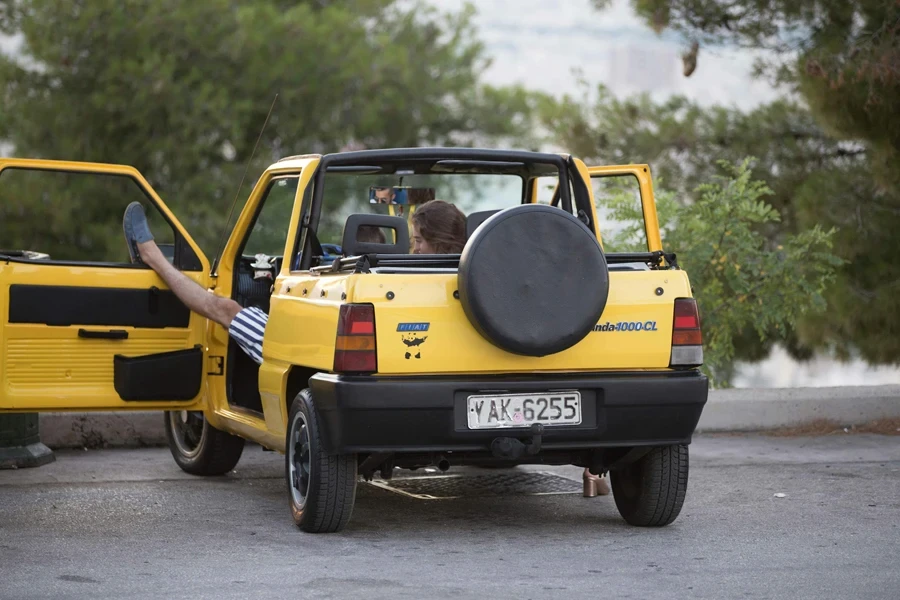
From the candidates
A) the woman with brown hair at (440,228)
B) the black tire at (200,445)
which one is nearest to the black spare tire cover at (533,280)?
the woman with brown hair at (440,228)

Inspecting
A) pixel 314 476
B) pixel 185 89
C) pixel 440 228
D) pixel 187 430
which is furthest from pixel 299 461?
pixel 185 89

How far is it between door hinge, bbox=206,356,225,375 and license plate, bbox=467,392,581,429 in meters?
2.19

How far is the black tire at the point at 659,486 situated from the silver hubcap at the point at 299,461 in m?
1.45

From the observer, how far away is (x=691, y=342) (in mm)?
5789

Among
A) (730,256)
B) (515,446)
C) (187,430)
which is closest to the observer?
(515,446)

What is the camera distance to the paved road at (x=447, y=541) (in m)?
4.85

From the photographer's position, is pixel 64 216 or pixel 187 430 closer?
pixel 187 430

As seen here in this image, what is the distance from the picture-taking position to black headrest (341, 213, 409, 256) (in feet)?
20.1

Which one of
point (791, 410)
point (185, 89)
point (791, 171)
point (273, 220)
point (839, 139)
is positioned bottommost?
point (791, 410)

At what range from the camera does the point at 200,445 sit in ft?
25.5

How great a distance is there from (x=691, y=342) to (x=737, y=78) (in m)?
10.5

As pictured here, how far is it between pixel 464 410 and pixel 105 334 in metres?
2.39

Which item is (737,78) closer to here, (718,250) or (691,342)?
(718,250)

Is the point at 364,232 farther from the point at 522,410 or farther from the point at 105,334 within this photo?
the point at 105,334
